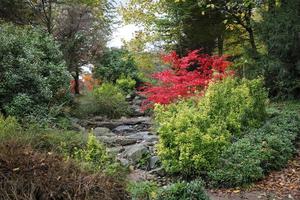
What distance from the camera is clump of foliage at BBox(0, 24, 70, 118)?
→ 8836 millimetres

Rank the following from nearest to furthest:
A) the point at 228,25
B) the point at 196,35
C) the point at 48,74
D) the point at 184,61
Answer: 1. the point at 48,74
2. the point at 184,61
3. the point at 228,25
4. the point at 196,35

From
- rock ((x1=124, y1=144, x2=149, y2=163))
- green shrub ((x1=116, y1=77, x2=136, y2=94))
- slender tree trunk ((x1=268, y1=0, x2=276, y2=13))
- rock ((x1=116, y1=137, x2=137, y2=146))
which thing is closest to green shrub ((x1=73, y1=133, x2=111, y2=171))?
rock ((x1=124, y1=144, x2=149, y2=163))

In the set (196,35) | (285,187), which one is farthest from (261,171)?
(196,35)

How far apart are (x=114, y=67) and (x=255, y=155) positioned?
13.6 metres

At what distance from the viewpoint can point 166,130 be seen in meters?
6.32

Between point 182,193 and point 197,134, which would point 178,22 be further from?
point 182,193

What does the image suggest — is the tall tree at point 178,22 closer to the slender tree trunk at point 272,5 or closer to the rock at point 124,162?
the slender tree trunk at point 272,5

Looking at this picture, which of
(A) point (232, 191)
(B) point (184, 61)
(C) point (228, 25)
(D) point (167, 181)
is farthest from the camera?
(C) point (228, 25)

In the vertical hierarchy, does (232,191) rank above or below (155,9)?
below

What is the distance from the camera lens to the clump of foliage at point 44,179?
4.53 metres

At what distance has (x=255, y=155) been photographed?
6355 mm

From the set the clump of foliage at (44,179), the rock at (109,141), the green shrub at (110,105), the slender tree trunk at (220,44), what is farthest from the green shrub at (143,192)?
the slender tree trunk at (220,44)

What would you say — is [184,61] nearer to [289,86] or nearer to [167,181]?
[289,86]

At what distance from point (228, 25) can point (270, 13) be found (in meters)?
2.18
